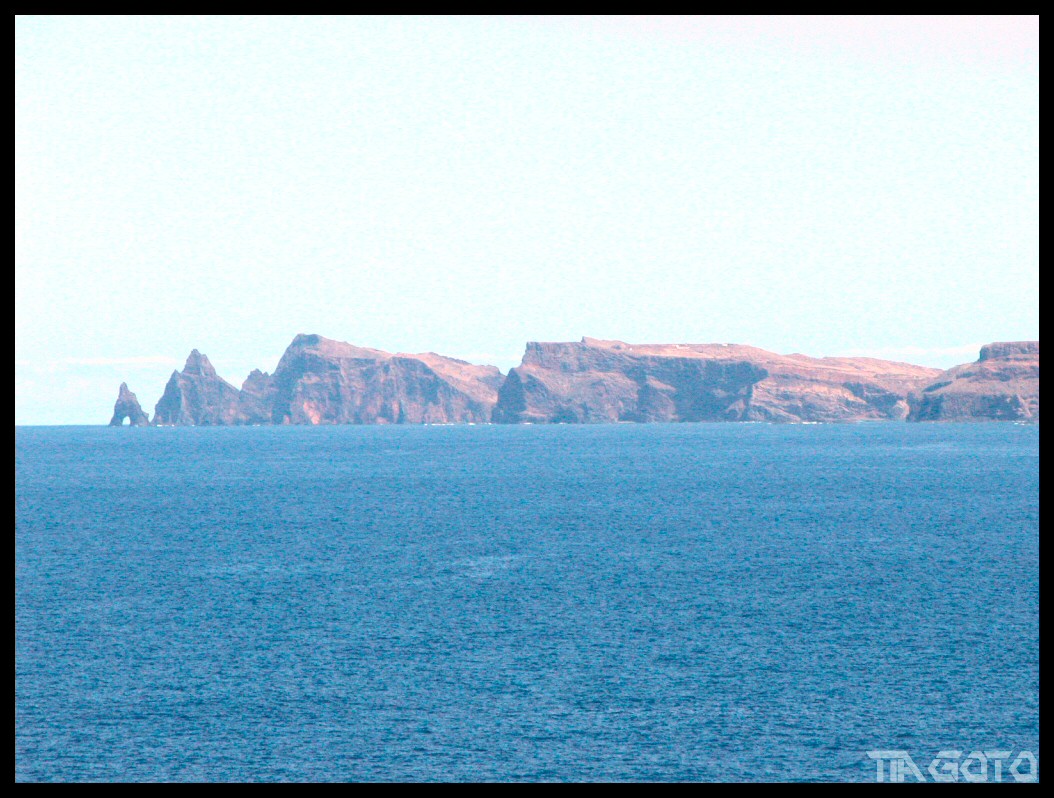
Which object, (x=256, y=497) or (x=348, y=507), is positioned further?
(x=256, y=497)

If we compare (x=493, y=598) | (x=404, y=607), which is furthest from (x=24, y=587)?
(x=493, y=598)

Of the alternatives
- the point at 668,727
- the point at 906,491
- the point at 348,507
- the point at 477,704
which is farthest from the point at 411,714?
the point at 906,491

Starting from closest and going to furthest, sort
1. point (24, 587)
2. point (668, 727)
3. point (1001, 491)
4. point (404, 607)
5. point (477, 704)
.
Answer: point (668, 727) → point (477, 704) → point (404, 607) → point (24, 587) → point (1001, 491)

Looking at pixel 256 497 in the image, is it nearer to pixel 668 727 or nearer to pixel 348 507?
pixel 348 507
